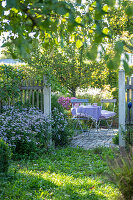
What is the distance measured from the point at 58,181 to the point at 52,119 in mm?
3155

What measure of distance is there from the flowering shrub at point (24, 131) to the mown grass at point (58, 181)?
0.44 meters

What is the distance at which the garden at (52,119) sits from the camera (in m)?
1.85

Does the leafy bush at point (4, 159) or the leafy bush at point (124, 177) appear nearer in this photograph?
the leafy bush at point (124, 177)

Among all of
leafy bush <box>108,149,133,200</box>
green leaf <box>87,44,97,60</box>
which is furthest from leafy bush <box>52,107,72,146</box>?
green leaf <box>87,44,97,60</box>

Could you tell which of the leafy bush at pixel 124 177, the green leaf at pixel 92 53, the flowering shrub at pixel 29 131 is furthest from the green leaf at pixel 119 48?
the flowering shrub at pixel 29 131

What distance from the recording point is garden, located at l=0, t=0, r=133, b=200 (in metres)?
1.85

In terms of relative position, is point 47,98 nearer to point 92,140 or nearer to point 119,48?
point 92,140

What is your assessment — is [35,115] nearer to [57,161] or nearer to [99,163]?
[57,161]

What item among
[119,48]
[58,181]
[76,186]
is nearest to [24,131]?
[58,181]

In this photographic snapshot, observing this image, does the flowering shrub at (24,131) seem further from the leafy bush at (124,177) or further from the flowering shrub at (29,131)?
the leafy bush at (124,177)

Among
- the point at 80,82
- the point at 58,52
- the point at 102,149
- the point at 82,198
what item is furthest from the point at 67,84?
the point at 82,198

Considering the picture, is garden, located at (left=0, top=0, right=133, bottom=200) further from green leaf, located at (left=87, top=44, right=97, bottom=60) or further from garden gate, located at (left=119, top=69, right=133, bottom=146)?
garden gate, located at (left=119, top=69, right=133, bottom=146)

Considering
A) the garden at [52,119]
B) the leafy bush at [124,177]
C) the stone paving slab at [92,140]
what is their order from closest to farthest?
the garden at [52,119] → the leafy bush at [124,177] → the stone paving slab at [92,140]

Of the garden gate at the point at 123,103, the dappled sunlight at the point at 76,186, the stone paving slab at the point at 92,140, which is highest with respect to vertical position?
the garden gate at the point at 123,103
